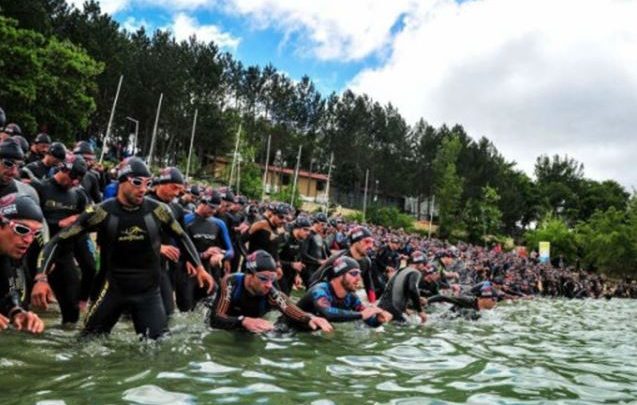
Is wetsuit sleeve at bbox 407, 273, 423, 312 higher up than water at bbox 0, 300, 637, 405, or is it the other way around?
wetsuit sleeve at bbox 407, 273, 423, 312

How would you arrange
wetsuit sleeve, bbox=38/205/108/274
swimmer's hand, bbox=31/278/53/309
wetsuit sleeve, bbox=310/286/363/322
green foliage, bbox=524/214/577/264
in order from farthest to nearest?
green foliage, bbox=524/214/577/264, wetsuit sleeve, bbox=310/286/363/322, wetsuit sleeve, bbox=38/205/108/274, swimmer's hand, bbox=31/278/53/309

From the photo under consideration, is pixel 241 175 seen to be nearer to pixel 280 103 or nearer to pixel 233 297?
pixel 280 103

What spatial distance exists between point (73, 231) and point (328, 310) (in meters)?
3.39

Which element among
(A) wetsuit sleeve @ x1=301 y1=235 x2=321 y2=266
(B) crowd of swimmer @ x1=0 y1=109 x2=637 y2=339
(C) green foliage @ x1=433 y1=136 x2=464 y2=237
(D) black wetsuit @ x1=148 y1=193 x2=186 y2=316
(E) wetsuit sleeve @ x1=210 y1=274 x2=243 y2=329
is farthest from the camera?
(C) green foliage @ x1=433 y1=136 x2=464 y2=237

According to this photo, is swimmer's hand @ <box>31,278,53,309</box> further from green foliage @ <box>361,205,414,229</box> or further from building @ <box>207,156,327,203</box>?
building @ <box>207,156,327,203</box>

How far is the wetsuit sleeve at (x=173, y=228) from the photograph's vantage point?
19.7 feet

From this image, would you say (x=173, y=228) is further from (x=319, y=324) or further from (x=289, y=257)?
(x=289, y=257)

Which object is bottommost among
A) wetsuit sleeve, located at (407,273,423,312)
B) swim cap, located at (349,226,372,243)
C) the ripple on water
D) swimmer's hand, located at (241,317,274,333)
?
the ripple on water

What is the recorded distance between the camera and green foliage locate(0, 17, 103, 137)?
31188 millimetres

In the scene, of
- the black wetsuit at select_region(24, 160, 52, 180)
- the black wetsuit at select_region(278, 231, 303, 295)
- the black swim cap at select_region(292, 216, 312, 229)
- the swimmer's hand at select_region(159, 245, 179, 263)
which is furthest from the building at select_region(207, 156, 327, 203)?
the swimmer's hand at select_region(159, 245, 179, 263)

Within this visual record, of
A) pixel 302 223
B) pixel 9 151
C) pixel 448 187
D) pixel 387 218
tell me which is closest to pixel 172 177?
pixel 9 151

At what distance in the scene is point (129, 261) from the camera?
587cm

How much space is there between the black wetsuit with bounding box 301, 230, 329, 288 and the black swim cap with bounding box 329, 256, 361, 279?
412 centimetres

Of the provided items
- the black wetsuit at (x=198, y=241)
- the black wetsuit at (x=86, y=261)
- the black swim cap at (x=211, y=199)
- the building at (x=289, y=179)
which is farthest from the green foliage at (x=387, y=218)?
the black wetsuit at (x=86, y=261)
